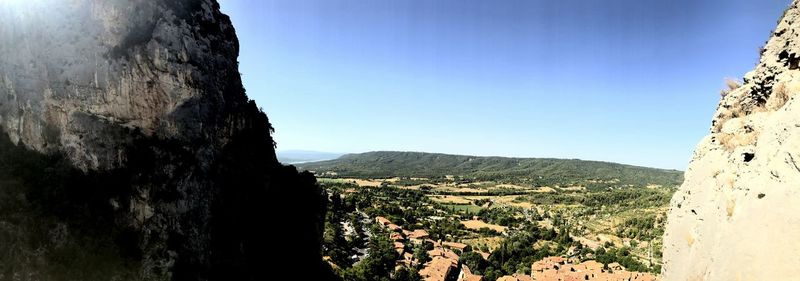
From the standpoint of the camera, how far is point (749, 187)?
909 cm

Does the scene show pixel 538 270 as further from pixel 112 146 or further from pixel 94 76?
pixel 94 76

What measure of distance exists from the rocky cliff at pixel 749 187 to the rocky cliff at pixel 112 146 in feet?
82.1

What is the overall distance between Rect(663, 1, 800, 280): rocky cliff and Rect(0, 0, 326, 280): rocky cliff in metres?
25.0

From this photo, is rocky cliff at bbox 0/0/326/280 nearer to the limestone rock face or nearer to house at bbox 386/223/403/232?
the limestone rock face

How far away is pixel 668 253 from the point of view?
479 inches

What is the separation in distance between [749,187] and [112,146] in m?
29.2

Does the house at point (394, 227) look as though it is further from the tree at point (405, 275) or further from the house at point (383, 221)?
the tree at point (405, 275)

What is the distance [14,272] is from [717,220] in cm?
2863

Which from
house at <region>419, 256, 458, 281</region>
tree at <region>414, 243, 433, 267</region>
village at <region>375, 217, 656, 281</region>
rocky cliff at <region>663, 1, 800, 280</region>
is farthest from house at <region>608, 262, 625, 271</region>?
rocky cliff at <region>663, 1, 800, 280</region>

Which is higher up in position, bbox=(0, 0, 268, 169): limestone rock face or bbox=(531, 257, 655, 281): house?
bbox=(0, 0, 268, 169): limestone rock face

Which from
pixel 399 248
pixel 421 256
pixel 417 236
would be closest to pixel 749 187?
pixel 421 256

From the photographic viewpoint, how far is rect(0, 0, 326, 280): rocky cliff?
76.7ft

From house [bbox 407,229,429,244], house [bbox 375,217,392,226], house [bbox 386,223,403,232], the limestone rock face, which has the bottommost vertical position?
house [bbox 407,229,429,244]

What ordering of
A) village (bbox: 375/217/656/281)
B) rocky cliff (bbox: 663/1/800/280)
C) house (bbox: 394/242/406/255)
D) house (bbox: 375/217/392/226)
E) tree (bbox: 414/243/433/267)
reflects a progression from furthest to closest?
house (bbox: 375/217/392/226) → house (bbox: 394/242/406/255) → tree (bbox: 414/243/433/267) → village (bbox: 375/217/656/281) → rocky cliff (bbox: 663/1/800/280)
